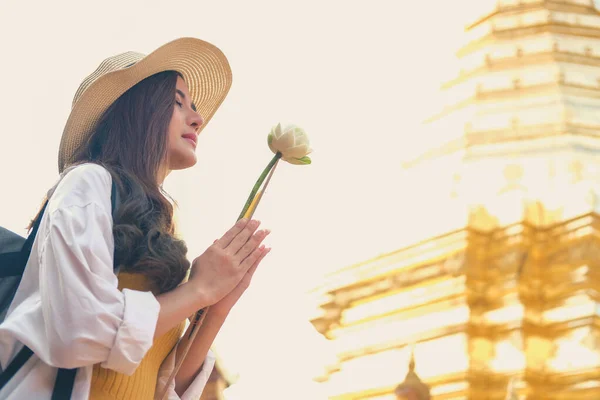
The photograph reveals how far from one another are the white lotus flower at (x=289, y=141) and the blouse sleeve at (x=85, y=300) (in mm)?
492

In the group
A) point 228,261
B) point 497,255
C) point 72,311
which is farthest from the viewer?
point 497,255

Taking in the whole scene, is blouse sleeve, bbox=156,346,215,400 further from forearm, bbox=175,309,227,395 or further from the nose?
the nose

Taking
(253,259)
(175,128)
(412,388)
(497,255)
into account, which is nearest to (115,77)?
(175,128)

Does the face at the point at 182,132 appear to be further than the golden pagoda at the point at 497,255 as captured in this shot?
No

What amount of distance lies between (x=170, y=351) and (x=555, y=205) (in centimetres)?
487

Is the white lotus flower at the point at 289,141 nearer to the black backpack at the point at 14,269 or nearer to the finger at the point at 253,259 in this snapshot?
the finger at the point at 253,259

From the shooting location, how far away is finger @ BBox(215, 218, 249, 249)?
1.73 meters

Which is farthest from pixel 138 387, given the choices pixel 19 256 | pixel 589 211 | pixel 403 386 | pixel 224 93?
pixel 589 211

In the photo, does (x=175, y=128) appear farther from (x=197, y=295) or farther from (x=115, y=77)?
(x=197, y=295)

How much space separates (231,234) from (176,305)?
0.19 m

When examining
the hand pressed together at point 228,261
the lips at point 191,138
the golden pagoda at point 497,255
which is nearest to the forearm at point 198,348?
the hand pressed together at point 228,261

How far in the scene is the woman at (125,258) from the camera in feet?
4.79

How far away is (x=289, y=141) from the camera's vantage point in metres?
1.95

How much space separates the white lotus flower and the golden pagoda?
3.67 meters
